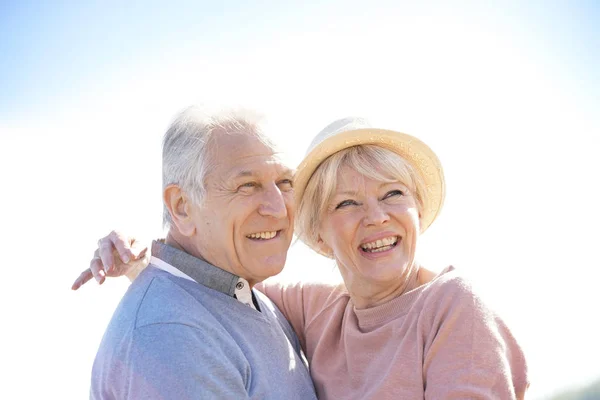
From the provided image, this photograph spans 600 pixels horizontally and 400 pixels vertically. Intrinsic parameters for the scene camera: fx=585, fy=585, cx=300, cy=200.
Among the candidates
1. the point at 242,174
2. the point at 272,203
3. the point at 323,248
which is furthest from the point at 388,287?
the point at 242,174

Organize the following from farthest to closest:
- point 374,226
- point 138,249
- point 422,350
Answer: point 374,226
point 138,249
point 422,350

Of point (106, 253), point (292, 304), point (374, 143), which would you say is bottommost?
point (292, 304)

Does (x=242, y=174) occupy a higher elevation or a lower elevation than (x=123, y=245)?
higher

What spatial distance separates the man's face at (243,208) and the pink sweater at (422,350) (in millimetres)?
652

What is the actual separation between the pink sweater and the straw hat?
74 centimetres

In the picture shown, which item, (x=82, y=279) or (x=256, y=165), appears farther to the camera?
(x=82, y=279)

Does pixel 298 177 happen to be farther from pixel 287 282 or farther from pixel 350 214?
pixel 287 282

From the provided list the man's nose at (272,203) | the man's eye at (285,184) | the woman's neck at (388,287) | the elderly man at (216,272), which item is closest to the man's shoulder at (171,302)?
the elderly man at (216,272)

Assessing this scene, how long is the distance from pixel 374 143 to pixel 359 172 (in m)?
0.22

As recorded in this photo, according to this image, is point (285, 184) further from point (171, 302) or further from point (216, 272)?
point (171, 302)

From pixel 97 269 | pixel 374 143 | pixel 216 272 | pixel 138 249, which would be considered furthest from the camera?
pixel 374 143

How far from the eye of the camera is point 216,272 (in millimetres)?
2951

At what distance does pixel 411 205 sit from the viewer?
3.43m

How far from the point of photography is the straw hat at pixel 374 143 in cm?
338
